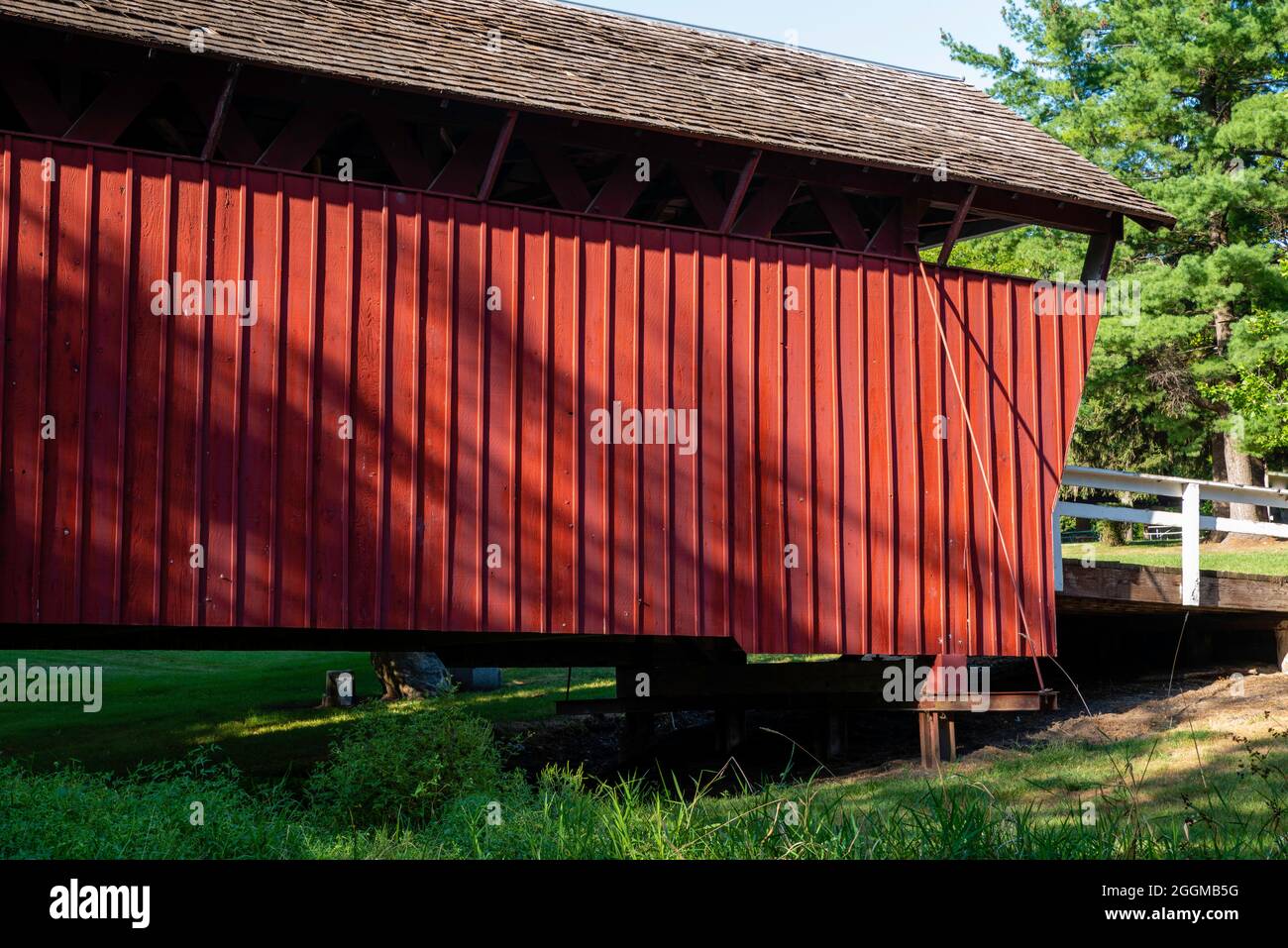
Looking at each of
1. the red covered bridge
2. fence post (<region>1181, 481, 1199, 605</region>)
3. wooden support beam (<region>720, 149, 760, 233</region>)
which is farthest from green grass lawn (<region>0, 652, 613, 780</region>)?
fence post (<region>1181, 481, 1199, 605</region>)

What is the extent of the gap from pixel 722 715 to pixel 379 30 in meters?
7.64

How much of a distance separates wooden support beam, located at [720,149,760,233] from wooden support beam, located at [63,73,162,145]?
14.9 feet

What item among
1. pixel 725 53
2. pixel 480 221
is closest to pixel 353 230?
pixel 480 221

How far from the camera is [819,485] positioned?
10.4 m

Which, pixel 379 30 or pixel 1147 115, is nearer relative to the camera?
pixel 379 30

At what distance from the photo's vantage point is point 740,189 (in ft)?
33.6

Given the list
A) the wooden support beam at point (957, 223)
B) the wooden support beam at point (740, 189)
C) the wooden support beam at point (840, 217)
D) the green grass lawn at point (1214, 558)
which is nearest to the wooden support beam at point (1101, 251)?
the wooden support beam at point (957, 223)

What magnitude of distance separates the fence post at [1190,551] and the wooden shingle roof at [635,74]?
2805 millimetres

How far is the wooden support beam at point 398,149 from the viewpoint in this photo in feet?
31.4

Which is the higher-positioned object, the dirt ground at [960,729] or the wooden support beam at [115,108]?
the wooden support beam at [115,108]

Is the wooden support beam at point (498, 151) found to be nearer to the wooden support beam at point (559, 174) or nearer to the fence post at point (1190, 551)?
the wooden support beam at point (559, 174)

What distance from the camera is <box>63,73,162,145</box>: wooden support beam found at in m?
8.82

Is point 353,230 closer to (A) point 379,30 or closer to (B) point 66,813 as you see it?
(A) point 379,30

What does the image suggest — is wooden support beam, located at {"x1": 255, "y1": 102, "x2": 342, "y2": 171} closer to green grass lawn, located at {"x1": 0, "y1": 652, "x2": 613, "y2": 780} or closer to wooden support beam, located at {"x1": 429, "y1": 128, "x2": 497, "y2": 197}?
wooden support beam, located at {"x1": 429, "y1": 128, "x2": 497, "y2": 197}
